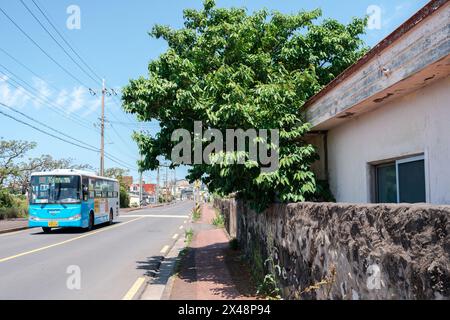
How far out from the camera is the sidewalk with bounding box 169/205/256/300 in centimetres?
797

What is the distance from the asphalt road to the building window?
4901 millimetres

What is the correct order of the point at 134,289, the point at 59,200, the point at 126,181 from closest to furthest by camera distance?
the point at 134,289 → the point at 59,200 → the point at 126,181

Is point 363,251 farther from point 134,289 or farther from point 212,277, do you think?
point 212,277

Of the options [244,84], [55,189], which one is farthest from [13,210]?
[244,84]

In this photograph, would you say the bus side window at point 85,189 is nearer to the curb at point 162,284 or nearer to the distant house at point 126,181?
the curb at point 162,284

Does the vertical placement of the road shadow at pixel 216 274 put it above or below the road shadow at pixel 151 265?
above

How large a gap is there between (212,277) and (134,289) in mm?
1727

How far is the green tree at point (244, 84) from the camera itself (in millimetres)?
7652

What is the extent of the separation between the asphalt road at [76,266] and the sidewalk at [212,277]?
102 centimetres

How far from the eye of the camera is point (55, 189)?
21.2 m

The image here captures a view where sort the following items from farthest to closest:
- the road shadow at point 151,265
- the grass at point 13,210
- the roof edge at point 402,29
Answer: the grass at point 13,210
the road shadow at point 151,265
the roof edge at point 402,29

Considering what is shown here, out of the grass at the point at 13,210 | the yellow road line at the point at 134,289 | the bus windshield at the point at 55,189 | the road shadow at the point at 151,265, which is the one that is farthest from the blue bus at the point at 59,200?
the grass at the point at 13,210
